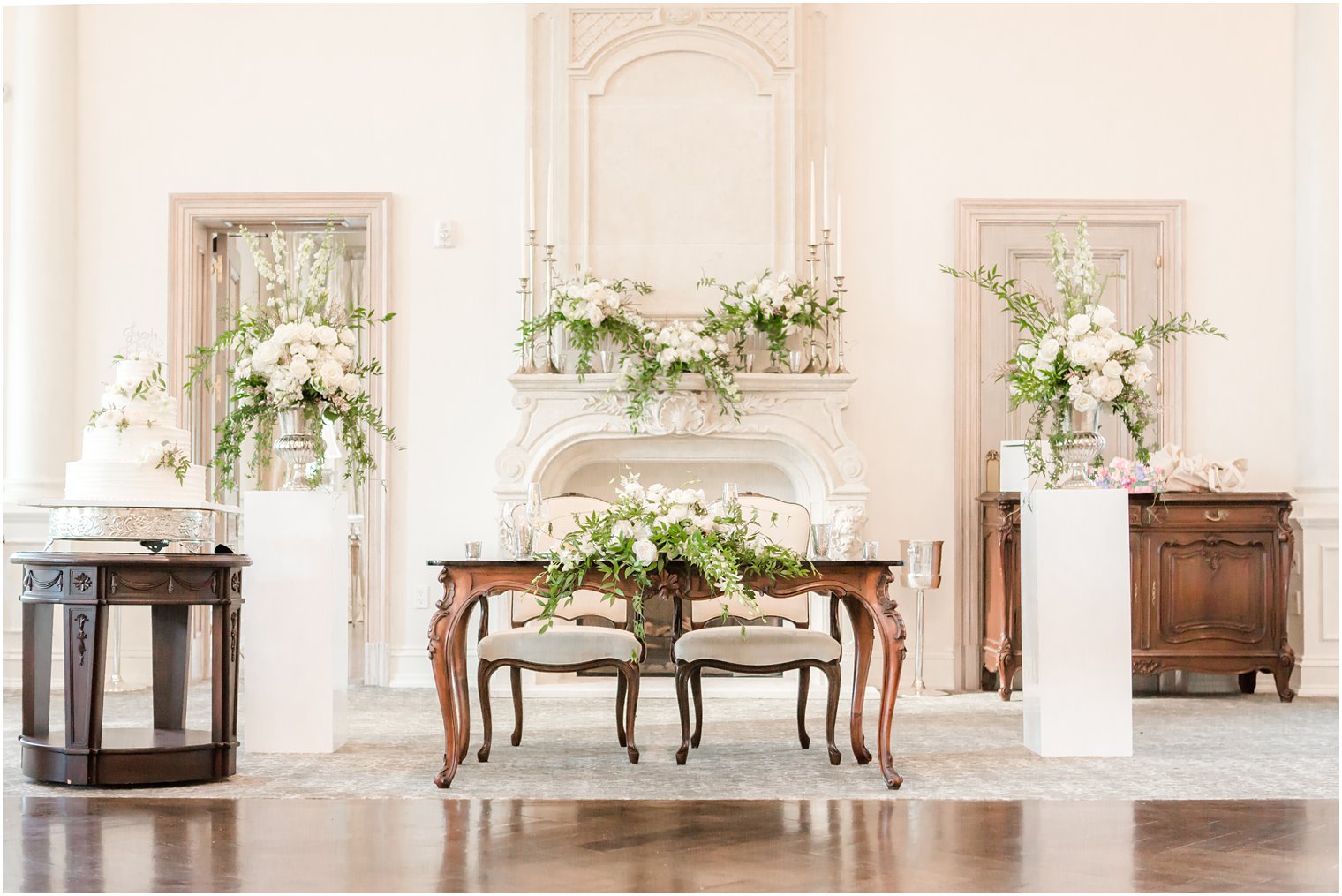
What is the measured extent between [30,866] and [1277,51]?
7010mm

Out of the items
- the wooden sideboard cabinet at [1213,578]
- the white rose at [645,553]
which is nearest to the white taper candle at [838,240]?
the wooden sideboard cabinet at [1213,578]

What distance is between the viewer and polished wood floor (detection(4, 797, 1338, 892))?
2.94m

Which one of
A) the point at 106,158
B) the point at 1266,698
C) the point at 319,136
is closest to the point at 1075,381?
the point at 1266,698

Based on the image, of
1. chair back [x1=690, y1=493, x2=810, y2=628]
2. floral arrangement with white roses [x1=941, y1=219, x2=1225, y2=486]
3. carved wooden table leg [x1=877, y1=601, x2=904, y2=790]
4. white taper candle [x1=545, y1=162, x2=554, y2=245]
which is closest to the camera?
carved wooden table leg [x1=877, y1=601, x2=904, y2=790]

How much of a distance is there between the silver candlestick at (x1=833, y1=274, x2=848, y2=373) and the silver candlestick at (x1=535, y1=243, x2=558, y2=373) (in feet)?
4.85

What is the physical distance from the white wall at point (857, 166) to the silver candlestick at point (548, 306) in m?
0.25

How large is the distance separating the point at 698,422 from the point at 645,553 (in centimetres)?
273

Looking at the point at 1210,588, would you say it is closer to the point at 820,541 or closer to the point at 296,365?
the point at 820,541

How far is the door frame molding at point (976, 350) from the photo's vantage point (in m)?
6.99

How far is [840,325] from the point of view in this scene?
699cm

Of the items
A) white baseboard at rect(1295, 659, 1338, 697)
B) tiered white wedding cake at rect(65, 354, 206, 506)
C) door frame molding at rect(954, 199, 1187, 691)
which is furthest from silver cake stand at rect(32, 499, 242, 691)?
white baseboard at rect(1295, 659, 1338, 697)

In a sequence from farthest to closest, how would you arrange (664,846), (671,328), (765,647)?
(671,328) → (765,647) → (664,846)

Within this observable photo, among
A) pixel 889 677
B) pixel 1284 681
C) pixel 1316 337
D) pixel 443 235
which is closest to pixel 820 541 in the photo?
pixel 889 677

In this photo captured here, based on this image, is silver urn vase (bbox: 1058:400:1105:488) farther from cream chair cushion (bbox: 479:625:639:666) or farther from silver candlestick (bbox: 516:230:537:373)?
silver candlestick (bbox: 516:230:537:373)
